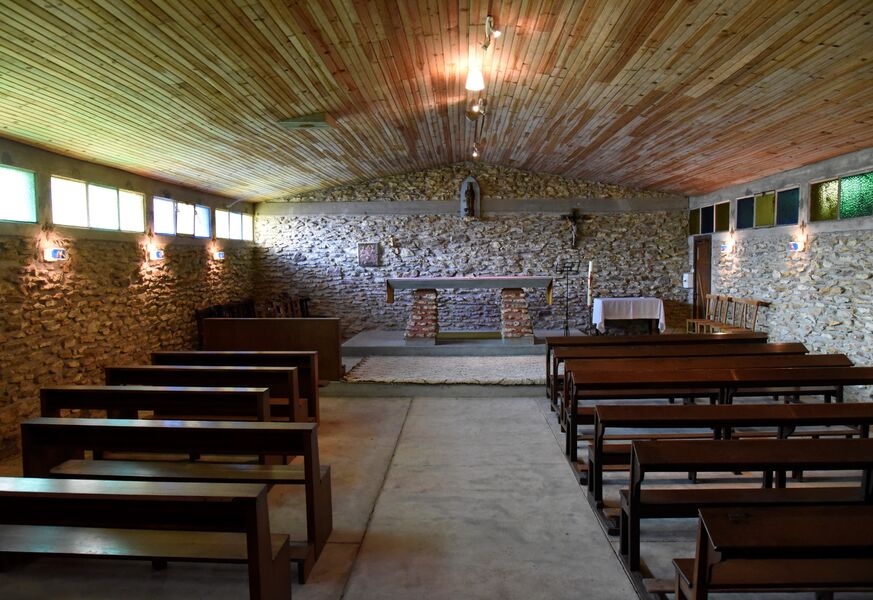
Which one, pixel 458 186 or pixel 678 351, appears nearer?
pixel 678 351

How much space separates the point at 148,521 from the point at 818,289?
7790mm

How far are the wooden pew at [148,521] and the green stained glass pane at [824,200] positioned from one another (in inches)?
294

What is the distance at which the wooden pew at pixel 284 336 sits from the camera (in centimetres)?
760

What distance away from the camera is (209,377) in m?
5.14

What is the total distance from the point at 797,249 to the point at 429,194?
696cm

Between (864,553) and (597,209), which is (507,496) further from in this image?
(597,209)

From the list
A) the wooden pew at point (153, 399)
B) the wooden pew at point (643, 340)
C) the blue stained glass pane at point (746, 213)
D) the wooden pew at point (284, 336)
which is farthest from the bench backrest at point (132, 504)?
the blue stained glass pane at point (746, 213)

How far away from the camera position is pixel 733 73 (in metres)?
4.99

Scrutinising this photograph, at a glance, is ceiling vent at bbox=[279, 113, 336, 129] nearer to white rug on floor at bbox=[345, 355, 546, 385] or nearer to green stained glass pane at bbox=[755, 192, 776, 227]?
white rug on floor at bbox=[345, 355, 546, 385]

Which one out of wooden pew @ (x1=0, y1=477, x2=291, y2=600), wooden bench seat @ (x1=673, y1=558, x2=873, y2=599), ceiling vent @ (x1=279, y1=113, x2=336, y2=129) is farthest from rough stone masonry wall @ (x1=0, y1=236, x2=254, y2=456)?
wooden bench seat @ (x1=673, y1=558, x2=873, y2=599)

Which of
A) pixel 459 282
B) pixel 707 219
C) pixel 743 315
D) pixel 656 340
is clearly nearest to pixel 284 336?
pixel 459 282

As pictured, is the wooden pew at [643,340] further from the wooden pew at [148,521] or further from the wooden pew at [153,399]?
the wooden pew at [148,521]

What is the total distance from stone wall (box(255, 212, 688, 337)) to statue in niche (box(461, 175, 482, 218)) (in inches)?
9.4

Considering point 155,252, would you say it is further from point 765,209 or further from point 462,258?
point 765,209
